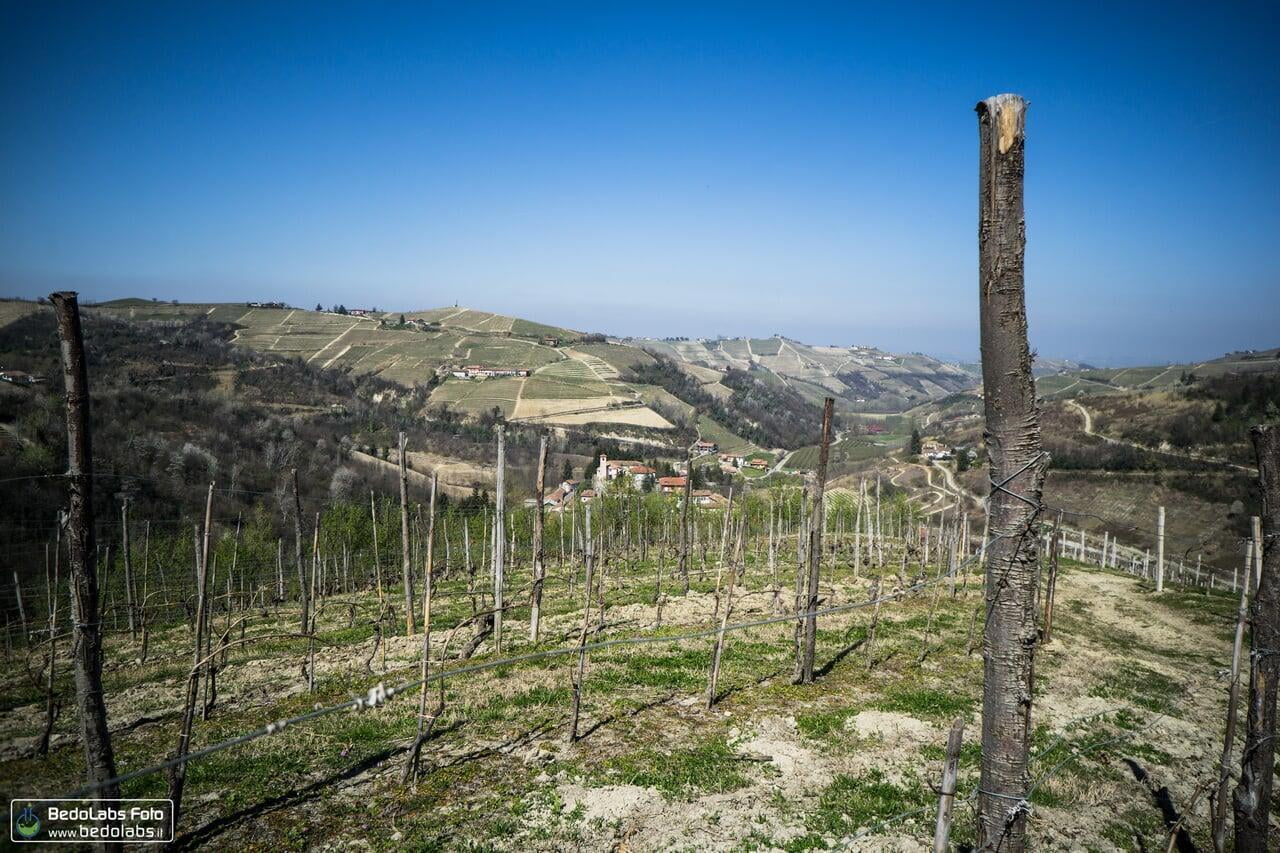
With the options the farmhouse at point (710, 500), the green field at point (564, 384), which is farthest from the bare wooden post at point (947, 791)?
the green field at point (564, 384)

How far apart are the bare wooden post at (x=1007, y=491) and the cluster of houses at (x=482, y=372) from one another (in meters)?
119

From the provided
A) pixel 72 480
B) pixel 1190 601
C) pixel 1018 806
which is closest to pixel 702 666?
pixel 1018 806

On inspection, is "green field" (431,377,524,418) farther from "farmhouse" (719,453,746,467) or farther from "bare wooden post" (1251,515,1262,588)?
"bare wooden post" (1251,515,1262,588)

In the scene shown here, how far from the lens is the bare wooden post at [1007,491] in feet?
10.4

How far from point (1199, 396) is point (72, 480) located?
103403 millimetres

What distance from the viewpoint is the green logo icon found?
416 cm

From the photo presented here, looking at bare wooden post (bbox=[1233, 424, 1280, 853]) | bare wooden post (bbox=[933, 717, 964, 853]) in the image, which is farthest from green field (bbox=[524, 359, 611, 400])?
bare wooden post (bbox=[933, 717, 964, 853])

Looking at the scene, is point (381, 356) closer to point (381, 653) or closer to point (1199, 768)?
point (381, 653)

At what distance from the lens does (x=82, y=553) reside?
15.6 ft

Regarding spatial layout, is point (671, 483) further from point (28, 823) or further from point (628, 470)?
point (28, 823)

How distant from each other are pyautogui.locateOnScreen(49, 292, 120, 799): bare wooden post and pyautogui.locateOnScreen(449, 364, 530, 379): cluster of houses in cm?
11580

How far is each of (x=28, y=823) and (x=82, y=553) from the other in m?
1.91

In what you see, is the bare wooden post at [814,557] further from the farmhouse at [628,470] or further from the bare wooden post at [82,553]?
the farmhouse at [628,470]

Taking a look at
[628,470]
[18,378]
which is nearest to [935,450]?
[628,470]
